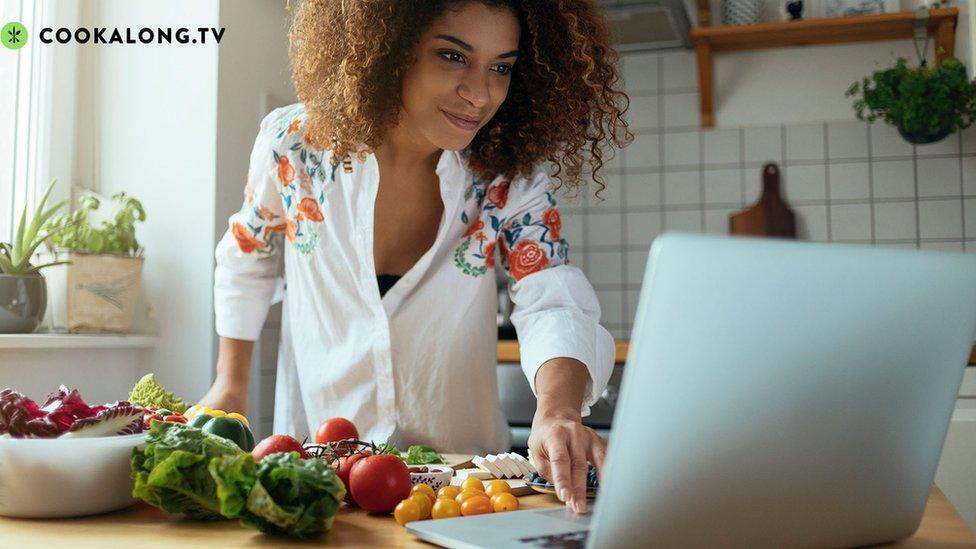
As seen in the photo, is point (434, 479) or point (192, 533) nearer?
point (192, 533)

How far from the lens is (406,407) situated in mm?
1398

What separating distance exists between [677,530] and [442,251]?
2.88 feet

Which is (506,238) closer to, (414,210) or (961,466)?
(414,210)

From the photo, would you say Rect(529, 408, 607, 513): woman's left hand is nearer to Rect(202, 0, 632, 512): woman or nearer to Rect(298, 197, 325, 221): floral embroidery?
Rect(202, 0, 632, 512): woman

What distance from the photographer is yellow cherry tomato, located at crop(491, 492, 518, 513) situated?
2.53ft

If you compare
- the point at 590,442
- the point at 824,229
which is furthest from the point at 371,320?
the point at 824,229

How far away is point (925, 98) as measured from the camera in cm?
232

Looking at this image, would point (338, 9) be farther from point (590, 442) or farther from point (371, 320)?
point (590, 442)

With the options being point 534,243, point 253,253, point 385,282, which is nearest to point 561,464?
point 534,243

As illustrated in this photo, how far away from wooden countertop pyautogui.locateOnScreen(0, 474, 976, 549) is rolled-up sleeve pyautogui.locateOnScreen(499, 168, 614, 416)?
16.2 inches

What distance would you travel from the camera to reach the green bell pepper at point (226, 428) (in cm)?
82

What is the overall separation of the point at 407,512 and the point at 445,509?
0.03 m

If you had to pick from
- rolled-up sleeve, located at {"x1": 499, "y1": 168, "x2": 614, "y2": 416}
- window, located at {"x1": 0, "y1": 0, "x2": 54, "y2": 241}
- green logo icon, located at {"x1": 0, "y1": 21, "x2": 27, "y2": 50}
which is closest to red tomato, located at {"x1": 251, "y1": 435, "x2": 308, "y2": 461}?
rolled-up sleeve, located at {"x1": 499, "y1": 168, "x2": 614, "y2": 416}

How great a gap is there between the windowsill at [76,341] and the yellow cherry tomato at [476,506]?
1.01 meters
